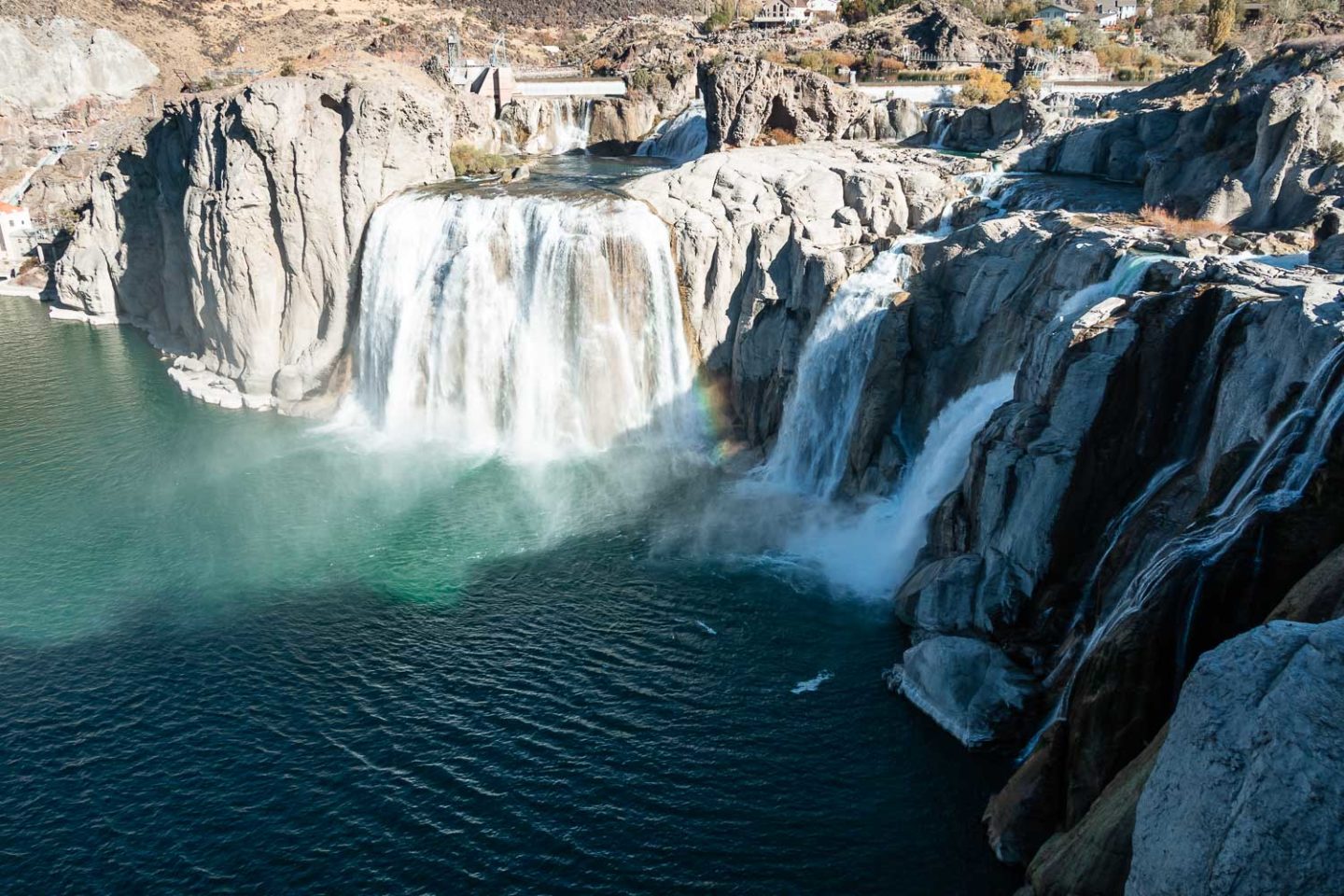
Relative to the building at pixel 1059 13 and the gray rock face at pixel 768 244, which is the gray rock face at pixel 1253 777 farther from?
the building at pixel 1059 13

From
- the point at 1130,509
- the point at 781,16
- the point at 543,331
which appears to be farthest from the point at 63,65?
the point at 1130,509

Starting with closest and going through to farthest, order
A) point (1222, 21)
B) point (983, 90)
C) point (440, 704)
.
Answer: point (440, 704) < point (983, 90) < point (1222, 21)

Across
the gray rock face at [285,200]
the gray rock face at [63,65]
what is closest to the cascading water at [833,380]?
the gray rock face at [285,200]

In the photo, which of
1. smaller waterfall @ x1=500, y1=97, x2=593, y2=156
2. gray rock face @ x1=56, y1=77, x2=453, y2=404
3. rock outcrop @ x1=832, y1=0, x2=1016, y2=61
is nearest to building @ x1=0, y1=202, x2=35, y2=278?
gray rock face @ x1=56, y1=77, x2=453, y2=404

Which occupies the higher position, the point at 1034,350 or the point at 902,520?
the point at 1034,350

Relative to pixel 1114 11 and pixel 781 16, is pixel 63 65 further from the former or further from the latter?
pixel 1114 11

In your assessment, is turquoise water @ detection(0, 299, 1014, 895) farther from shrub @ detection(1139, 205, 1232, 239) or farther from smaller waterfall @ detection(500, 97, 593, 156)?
smaller waterfall @ detection(500, 97, 593, 156)

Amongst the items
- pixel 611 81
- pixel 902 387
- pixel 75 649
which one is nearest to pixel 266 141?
pixel 75 649
